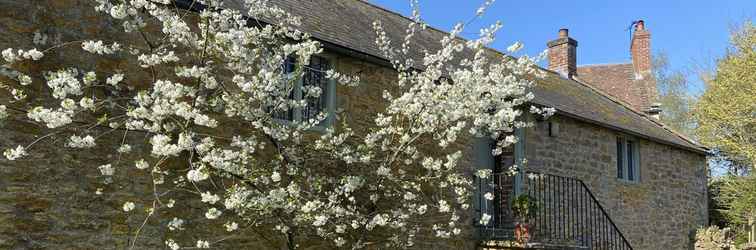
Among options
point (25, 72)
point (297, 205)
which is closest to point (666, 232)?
point (297, 205)

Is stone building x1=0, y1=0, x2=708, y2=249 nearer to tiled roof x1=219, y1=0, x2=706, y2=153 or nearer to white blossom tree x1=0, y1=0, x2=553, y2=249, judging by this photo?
tiled roof x1=219, y1=0, x2=706, y2=153

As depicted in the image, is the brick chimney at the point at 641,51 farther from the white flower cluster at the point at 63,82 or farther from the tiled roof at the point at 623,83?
the white flower cluster at the point at 63,82

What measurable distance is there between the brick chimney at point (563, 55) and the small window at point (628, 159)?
14.5 ft

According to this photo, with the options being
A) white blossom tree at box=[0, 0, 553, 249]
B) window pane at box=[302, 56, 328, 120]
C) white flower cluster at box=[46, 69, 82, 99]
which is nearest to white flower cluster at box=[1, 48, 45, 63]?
white blossom tree at box=[0, 0, 553, 249]

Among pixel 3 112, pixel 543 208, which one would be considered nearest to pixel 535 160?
pixel 543 208

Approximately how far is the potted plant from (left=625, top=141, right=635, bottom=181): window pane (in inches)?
213

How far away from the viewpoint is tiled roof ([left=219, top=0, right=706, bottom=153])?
9.45m

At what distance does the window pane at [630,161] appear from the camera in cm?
1480

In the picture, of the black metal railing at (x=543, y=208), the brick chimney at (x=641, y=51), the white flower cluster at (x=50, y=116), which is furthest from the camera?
the brick chimney at (x=641, y=51)

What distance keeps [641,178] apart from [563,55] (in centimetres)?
545

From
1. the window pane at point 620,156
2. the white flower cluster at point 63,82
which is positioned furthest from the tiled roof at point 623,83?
the white flower cluster at point 63,82

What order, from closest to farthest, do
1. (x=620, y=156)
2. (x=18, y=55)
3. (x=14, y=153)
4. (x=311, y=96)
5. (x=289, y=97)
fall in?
(x=14, y=153), (x=18, y=55), (x=289, y=97), (x=311, y=96), (x=620, y=156)

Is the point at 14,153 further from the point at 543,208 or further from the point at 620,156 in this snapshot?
the point at 620,156

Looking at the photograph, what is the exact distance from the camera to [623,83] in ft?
72.8
